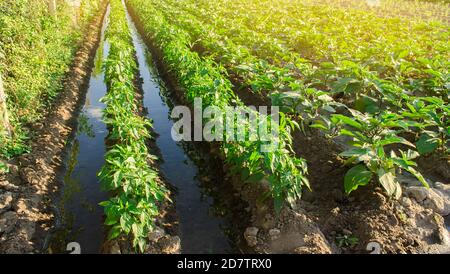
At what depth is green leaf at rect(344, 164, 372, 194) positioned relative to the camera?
14.8 ft

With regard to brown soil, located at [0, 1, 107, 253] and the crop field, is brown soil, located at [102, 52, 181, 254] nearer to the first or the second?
the crop field

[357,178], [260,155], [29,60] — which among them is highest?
[29,60]

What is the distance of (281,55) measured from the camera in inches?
352

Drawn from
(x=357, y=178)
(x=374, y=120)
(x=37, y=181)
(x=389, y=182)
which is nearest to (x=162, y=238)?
(x=37, y=181)

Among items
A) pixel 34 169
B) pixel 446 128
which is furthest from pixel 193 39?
pixel 446 128

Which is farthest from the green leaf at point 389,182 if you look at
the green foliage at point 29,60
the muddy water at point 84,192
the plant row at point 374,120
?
the green foliage at point 29,60

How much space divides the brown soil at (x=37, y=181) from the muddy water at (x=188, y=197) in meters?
1.66

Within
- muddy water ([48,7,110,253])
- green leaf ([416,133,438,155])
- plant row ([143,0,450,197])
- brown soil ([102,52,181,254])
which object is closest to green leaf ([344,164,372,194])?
plant row ([143,0,450,197])

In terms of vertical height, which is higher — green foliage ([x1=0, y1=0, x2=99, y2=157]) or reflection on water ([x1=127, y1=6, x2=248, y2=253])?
green foliage ([x1=0, y1=0, x2=99, y2=157])

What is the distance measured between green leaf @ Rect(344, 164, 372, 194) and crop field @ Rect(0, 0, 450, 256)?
1 centimetres

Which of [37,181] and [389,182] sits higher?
[389,182]

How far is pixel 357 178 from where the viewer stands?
14.9 ft

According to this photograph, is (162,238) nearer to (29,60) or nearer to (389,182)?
(389,182)

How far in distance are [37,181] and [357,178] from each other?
4.30m
